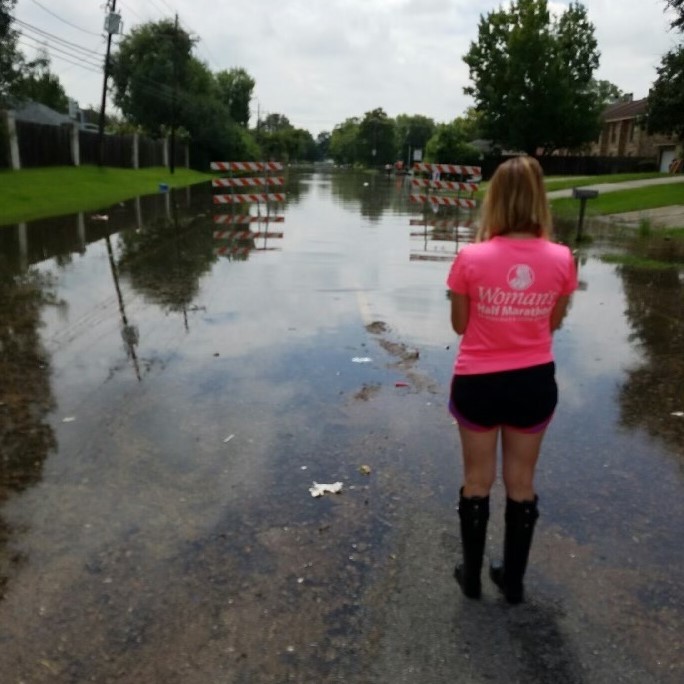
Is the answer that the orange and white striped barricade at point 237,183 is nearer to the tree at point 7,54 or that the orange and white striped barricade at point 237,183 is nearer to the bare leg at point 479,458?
the tree at point 7,54

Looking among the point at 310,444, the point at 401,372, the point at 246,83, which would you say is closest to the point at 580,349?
the point at 401,372

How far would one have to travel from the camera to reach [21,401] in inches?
213

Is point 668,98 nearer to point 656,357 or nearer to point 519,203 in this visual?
point 656,357

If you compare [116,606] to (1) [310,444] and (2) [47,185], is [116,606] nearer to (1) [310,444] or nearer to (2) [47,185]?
(1) [310,444]

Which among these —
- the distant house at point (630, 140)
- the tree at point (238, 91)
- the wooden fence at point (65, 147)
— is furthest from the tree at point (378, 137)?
the wooden fence at point (65, 147)

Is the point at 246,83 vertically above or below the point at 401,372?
above

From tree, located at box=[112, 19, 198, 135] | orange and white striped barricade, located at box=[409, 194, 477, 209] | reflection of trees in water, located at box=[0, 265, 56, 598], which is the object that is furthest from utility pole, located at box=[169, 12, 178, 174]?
reflection of trees in water, located at box=[0, 265, 56, 598]

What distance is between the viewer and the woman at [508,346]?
114 inches

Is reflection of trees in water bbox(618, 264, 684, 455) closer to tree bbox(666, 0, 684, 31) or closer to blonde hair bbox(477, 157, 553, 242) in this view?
blonde hair bbox(477, 157, 553, 242)

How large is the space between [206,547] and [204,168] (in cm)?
6446

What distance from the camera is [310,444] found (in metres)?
4.75

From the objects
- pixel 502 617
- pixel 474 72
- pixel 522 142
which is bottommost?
pixel 502 617

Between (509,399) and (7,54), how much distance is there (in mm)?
25531

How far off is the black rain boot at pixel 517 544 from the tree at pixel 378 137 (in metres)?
140
